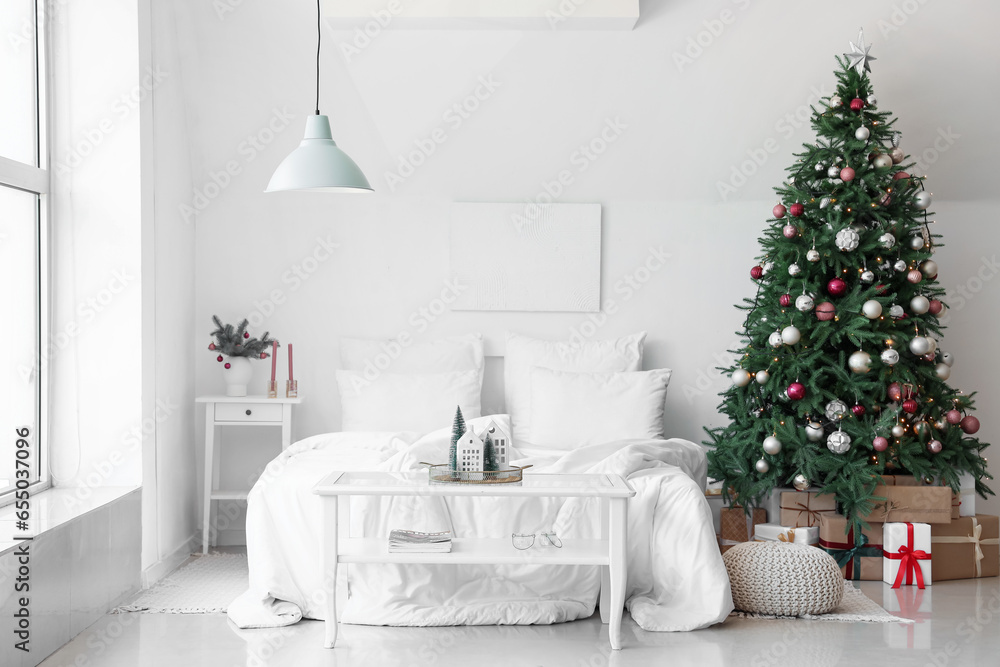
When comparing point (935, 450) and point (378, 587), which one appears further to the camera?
point (935, 450)

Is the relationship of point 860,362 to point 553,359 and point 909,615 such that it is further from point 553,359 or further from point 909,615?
point 553,359

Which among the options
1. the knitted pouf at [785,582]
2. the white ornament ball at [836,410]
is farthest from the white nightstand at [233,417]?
the white ornament ball at [836,410]

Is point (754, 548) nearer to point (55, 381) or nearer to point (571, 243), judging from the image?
point (571, 243)

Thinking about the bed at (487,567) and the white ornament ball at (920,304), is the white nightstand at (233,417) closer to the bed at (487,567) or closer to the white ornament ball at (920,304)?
the bed at (487,567)

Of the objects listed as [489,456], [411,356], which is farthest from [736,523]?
[411,356]

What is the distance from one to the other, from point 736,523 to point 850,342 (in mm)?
966

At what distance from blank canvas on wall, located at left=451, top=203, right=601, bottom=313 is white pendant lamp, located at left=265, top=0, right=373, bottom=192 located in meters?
1.54

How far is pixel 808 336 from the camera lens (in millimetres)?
3883

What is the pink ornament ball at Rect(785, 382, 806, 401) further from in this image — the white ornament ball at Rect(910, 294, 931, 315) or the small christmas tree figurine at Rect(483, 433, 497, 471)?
the small christmas tree figurine at Rect(483, 433, 497, 471)

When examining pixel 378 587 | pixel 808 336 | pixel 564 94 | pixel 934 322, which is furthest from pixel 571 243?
pixel 378 587

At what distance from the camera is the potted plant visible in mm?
4332

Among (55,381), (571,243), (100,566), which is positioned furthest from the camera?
(571,243)

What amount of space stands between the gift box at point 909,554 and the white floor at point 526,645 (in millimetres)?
477

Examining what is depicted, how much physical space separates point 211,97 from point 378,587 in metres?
2.56
